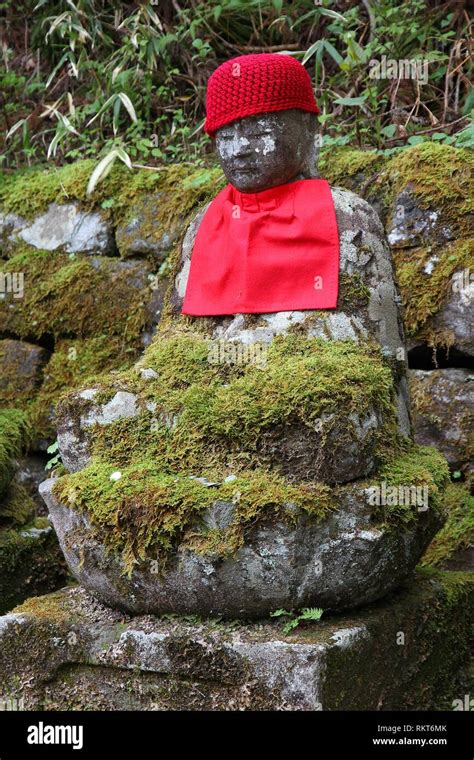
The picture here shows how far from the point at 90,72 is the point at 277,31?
4.02 feet

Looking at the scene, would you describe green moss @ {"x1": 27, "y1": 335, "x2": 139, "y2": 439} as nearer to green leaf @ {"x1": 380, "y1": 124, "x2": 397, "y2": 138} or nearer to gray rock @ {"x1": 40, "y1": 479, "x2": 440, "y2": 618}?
green leaf @ {"x1": 380, "y1": 124, "x2": 397, "y2": 138}

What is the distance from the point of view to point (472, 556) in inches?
173

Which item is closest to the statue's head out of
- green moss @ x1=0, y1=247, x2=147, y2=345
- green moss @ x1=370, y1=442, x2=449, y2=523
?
green moss @ x1=370, y1=442, x2=449, y2=523

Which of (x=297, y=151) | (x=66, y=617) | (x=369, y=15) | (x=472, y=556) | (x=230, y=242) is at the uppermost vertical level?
(x=369, y=15)

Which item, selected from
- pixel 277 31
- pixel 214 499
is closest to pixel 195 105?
pixel 277 31

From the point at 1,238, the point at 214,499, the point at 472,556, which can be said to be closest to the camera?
the point at 214,499

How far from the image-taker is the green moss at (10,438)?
435cm

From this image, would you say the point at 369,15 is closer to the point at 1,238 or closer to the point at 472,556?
the point at 1,238

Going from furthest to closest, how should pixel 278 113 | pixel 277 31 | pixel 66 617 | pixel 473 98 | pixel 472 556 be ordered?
pixel 277 31 → pixel 473 98 → pixel 472 556 → pixel 278 113 → pixel 66 617

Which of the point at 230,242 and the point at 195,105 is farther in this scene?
the point at 195,105

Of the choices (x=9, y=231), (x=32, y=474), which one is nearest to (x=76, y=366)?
(x=32, y=474)

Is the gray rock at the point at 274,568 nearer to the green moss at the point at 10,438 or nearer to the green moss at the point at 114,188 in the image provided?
the green moss at the point at 10,438

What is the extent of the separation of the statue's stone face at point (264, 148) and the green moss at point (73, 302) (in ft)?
5.96

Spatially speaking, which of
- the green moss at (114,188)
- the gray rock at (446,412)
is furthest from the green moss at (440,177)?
the green moss at (114,188)
